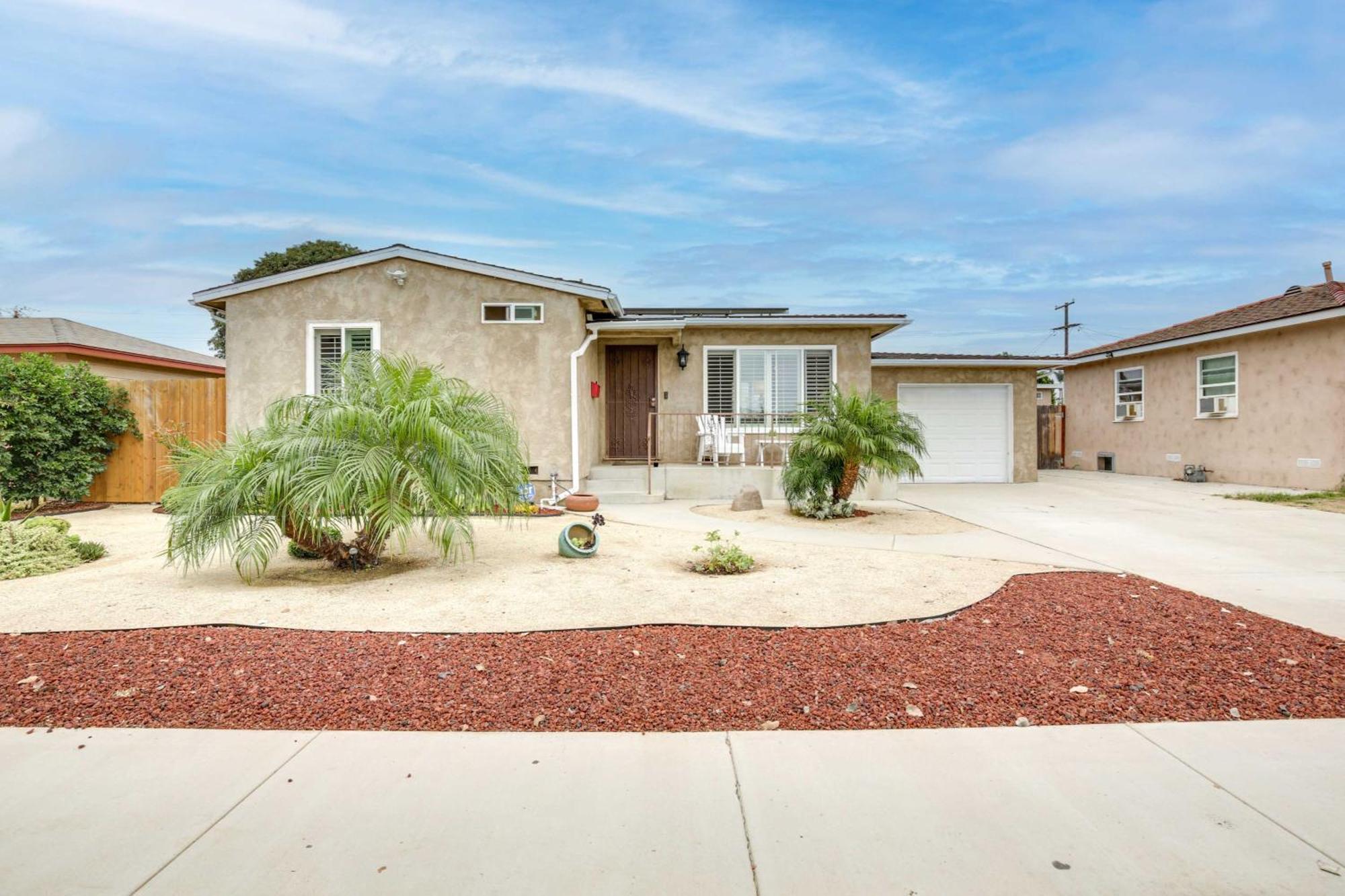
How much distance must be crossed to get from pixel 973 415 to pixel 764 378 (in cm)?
558

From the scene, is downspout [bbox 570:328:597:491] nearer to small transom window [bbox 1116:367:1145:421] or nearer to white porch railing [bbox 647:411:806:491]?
white porch railing [bbox 647:411:806:491]

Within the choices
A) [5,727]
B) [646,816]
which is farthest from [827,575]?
[5,727]

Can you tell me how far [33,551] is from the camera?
250 inches

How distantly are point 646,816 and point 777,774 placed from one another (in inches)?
23.0

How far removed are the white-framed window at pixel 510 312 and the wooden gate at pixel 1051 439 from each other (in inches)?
644

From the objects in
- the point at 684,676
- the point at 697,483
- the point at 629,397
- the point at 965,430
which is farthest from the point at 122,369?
the point at 965,430

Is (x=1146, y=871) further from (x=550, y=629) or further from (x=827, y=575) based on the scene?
(x=827, y=575)

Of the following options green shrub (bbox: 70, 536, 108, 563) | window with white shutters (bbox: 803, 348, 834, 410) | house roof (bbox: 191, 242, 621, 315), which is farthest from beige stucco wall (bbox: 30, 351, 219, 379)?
window with white shutters (bbox: 803, 348, 834, 410)

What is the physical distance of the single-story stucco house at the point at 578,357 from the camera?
38.6 ft

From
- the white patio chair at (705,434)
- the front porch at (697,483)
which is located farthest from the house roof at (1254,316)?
the white patio chair at (705,434)

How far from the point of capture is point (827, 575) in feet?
20.0

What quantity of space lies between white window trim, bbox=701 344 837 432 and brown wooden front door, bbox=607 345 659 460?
40.6 inches

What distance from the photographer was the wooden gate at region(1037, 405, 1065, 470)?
21.2 meters

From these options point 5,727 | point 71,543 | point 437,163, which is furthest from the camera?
point 437,163
